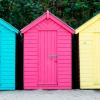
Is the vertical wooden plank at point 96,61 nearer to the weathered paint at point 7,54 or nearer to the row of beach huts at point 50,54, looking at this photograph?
the row of beach huts at point 50,54

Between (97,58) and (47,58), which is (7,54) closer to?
(47,58)

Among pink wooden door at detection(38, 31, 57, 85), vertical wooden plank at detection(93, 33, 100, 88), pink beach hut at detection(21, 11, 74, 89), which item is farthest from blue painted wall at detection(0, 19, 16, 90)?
vertical wooden plank at detection(93, 33, 100, 88)

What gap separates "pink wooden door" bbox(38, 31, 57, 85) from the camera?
12.2 meters

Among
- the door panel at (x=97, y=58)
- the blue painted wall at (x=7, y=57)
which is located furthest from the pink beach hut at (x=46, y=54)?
the door panel at (x=97, y=58)

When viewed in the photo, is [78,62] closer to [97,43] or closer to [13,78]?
[97,43]

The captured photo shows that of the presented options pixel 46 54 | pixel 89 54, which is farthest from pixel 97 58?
pixel 46 54

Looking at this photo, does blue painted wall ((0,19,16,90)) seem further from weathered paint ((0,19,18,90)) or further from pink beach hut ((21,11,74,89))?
pink beach hut ((21,11,74,89))

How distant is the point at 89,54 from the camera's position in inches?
484

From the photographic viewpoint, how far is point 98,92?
11883 mm

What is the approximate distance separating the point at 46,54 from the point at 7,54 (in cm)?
124

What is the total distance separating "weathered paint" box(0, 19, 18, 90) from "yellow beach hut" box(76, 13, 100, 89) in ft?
6.97

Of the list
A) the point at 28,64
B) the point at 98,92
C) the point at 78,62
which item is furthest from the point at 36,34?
the point at 98,92

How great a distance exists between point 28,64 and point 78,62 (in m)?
1.74

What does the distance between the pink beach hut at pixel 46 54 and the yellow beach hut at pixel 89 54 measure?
453mm
